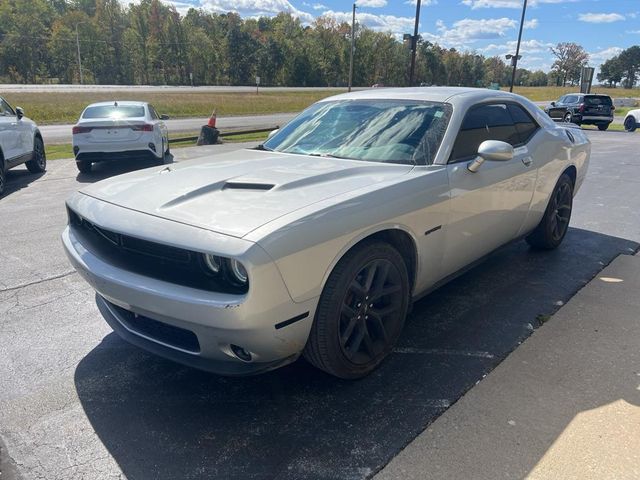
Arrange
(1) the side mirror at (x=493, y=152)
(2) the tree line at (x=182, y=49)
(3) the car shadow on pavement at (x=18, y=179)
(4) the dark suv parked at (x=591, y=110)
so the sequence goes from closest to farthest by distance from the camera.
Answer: (1) the side mirror at (x=493, y=152) < (3) the car shadow on pavement at (x=18, y=179) < (4) the dark suv parked at (x=591, y=110) < (2) the tree line at (x=182, y=49)

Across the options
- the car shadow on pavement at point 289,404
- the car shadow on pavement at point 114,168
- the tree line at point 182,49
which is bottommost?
the car shadow on pavement at point 114,168

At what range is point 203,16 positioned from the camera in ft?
314

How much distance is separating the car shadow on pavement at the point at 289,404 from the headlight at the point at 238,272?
2.58 feet

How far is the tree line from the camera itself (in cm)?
7625

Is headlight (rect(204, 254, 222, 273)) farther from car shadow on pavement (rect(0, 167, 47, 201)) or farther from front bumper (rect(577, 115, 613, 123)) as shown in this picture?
front bumper (rect(577, 115, 613, 123))

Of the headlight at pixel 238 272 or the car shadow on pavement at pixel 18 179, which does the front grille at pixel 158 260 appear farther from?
the car shadow on pavement at pixel 18 179

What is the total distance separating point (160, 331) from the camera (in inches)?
101

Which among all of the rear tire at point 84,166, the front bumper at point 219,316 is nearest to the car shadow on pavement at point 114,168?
the rear tire at point 84,166

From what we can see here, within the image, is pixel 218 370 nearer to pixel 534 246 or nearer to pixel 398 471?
pixel 398 471

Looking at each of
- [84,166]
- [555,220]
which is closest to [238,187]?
[555,220]

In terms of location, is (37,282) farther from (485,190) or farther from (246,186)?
(485,190)

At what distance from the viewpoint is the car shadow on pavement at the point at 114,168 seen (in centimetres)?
941

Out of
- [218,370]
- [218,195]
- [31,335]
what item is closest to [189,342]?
[218,370]

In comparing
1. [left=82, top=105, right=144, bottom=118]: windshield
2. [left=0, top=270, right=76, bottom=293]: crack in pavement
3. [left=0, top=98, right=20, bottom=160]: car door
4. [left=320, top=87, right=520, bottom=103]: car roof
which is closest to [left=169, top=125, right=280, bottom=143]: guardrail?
[left=82, top=105, right=144, bottom=118]: windshield
